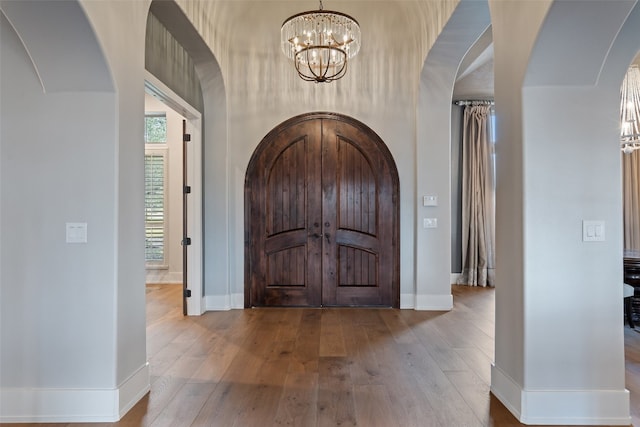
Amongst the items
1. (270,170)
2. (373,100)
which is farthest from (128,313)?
(373,100)

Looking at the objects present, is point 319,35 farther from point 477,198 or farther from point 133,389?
point 477,198

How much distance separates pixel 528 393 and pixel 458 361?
0.97 metres

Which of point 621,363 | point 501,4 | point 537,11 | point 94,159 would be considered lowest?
point 621,363

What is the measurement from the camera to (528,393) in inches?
89.0

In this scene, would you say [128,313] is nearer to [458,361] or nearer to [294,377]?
[294,377]

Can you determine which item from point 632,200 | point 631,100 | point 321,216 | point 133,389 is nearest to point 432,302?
point 321,216

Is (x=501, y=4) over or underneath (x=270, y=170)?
over

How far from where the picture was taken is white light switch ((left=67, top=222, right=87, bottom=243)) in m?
2.33

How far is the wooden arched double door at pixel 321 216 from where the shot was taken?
5.05 meters

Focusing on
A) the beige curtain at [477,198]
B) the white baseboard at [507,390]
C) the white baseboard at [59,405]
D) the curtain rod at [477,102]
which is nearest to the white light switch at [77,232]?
the white baseboard at [59,405]

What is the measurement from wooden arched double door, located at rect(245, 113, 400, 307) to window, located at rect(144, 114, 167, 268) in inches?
114

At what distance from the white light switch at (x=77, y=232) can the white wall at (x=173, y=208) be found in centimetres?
487

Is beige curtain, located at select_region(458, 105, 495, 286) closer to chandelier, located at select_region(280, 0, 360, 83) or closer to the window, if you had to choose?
chandelier, located at select_region(280, 0, 360, 83)

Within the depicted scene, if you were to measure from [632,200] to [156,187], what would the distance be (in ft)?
26.1
